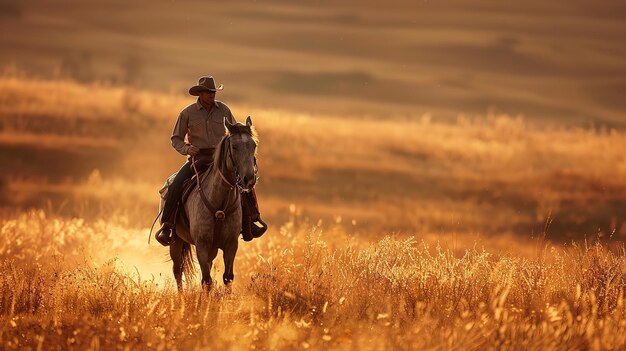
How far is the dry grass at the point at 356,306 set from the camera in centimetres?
1311

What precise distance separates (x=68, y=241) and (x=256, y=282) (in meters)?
11.2

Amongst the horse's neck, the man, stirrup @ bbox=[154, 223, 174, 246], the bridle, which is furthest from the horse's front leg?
the man

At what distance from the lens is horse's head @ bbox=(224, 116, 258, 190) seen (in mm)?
14648

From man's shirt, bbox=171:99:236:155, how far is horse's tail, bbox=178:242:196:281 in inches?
94.1

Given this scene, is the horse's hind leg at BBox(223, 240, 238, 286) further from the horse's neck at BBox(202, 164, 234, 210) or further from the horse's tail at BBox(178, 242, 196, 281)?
the horse's tail at BBox(178, 242, 196, 281)

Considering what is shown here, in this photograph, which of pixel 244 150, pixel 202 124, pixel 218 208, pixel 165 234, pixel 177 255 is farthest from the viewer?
pixel 177 255

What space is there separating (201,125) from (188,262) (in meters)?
2.93

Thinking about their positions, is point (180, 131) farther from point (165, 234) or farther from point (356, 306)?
point (356, 306)

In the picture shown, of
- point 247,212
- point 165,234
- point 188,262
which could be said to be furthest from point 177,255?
point 247,212

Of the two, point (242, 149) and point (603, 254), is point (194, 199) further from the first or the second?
point (603, 254)

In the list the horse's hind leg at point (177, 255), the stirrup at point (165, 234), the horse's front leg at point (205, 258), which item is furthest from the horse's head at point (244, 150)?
the horse's hind leg at point (177, 255)

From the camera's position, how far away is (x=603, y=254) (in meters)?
16.5

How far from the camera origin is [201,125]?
16891 millimetres

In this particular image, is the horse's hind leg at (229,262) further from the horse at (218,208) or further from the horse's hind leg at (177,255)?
the horse's hind leg at (177,255)
